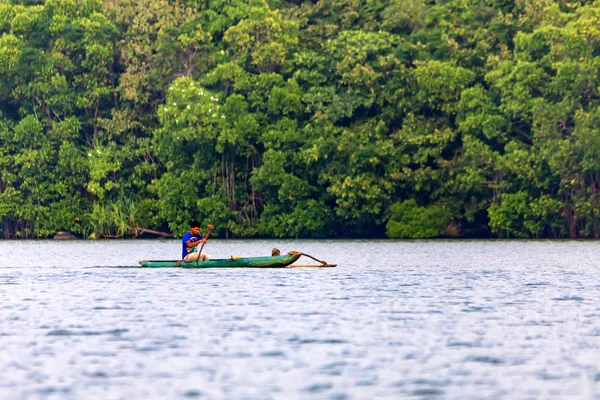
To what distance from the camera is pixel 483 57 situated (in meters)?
68.6

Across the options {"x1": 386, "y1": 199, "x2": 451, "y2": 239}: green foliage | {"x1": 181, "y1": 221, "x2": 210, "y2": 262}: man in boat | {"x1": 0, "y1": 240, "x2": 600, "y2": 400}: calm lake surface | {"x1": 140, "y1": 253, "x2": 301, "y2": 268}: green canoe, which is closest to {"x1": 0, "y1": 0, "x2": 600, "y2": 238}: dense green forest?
{"x1": 386, "y1": 199, "x2": 451, "y2": 239}: green foliage

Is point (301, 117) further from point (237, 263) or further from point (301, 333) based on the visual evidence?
point (301, 333)

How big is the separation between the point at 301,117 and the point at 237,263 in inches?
1417

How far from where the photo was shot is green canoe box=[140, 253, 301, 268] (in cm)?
3469

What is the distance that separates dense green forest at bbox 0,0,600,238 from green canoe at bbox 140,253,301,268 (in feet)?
93.9

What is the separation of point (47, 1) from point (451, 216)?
2446cm

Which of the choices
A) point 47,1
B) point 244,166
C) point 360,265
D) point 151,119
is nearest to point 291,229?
point 244,166

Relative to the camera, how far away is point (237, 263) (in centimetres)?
3478

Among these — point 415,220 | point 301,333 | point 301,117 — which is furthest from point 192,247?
point 301,117

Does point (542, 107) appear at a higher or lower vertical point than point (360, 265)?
higher

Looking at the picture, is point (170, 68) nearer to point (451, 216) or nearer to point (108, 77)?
point (108, 77)

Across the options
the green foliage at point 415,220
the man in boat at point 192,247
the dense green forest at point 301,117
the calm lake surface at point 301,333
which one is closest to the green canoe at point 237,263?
the man in boat at point 192,247

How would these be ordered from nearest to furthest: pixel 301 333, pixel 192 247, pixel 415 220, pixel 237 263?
pixel 301 333, pixel 237 263, pixel 192 247, pixel 415 220

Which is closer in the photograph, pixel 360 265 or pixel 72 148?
pixel 360 265
